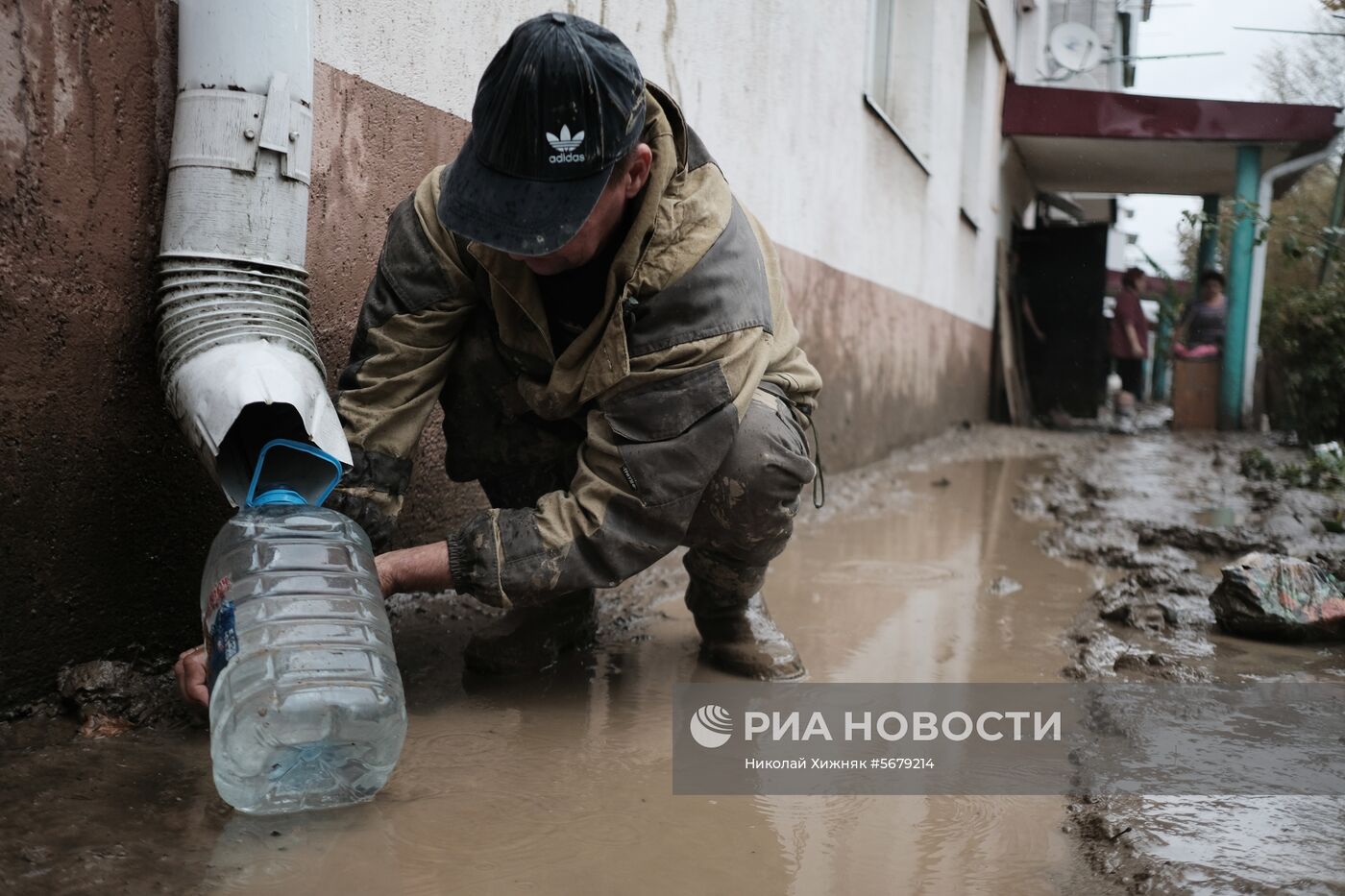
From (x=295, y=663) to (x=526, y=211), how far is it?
0.69 metres

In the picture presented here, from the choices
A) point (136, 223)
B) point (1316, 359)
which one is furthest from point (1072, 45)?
point (136, 223)

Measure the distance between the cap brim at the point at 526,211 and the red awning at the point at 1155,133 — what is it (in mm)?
8691

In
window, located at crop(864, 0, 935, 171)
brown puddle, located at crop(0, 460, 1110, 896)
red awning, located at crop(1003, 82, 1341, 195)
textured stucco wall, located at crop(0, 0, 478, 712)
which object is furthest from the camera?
red awning, located at crop(1003, 82, 1341, 195)

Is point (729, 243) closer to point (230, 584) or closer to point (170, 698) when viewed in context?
point (230, 584)

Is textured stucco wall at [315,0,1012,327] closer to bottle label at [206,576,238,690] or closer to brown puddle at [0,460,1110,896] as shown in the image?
bottle label at [206,576,238,690]

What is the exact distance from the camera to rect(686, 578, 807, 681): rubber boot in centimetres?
223

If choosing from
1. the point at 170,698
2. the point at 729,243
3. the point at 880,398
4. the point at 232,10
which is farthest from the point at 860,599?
the point at 880,398

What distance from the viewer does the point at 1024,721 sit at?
200 centimetres

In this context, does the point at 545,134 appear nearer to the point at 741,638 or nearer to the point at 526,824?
the point at 526,824

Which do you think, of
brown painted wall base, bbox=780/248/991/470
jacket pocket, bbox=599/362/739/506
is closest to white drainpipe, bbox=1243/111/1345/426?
brown painted wall base, bbox=780/248/991/470

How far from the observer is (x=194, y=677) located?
5.16 ft

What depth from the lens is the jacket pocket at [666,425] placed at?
1782 mm

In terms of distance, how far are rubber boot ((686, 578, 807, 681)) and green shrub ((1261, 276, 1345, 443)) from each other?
6617 millimetres

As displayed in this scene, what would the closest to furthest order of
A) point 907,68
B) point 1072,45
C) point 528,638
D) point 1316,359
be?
point 528,638 → point 907,68 → point 1316,359 → point 1072,45
